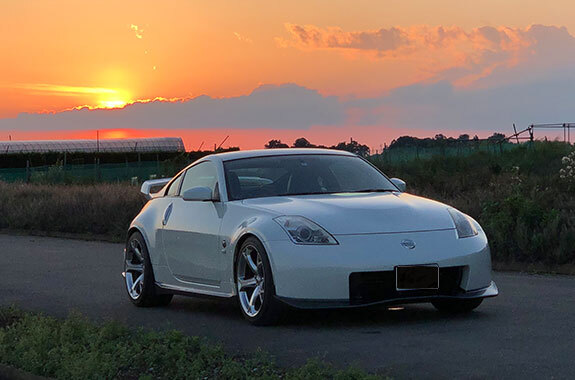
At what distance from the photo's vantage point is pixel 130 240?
478 inches

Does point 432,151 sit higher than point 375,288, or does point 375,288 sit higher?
point 432,151

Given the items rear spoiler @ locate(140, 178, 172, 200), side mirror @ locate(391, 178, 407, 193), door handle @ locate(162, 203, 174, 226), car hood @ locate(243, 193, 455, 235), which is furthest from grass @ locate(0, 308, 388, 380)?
rear spoiler @ locate(140, 178, 172, 200)

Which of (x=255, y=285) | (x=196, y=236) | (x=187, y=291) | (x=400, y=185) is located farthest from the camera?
(x=400, y=185)

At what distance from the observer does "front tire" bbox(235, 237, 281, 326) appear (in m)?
9.43

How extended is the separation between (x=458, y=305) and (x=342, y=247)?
1.47 m

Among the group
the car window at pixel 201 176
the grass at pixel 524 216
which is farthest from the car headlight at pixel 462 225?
the grass at pixel 524 216

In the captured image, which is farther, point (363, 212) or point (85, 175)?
point (85, 175)

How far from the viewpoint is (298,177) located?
10.6 m

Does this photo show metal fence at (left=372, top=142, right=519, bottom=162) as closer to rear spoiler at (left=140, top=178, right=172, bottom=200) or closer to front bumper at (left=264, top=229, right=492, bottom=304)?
rear spoiler at (left=140, top=178, right=172, bottom=200)

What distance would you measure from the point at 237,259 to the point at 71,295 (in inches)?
140

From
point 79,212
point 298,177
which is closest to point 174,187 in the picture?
point 298,177

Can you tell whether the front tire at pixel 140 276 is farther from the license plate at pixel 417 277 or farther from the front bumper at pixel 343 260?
the license plate at pixel 417 277

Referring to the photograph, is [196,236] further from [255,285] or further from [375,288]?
[375,288]

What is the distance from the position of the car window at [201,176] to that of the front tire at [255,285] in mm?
1189
